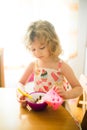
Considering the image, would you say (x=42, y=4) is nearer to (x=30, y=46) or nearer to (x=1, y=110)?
(x=30, y=46)

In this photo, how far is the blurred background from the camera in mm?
1921

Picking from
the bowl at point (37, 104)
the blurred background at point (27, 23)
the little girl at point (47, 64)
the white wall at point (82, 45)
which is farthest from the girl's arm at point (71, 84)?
the white wall at point (82, 45)

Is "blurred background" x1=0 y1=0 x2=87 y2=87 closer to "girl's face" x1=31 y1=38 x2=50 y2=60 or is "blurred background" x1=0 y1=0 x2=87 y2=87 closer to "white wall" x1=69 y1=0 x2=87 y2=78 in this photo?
"white wall" x1=69 y1=0 x2=87 y2=78

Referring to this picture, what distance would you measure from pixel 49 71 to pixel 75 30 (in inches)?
41.1

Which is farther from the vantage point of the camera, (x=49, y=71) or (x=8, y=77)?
(x=8, y=77)

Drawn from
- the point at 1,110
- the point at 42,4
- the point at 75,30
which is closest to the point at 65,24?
the point at 75,30

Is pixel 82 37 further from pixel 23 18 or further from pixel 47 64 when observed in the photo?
pixel 47 64

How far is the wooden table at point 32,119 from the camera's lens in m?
0.90

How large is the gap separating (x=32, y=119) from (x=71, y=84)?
385 mm

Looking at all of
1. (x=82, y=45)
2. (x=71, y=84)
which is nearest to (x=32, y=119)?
(x=71, y=84)

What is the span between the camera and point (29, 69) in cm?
138

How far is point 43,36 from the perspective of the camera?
1.22 meters

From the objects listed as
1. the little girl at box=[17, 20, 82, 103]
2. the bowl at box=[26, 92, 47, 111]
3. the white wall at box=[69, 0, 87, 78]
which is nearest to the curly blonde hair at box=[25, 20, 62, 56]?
the little girl at box=[17, 20, 82, 103]

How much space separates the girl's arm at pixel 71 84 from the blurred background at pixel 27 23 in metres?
0.64
